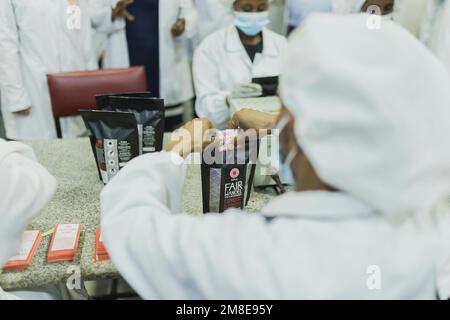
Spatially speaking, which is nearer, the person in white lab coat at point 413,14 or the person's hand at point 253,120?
the person's hand at point 253,120

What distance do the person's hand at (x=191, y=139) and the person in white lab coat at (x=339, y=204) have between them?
32 centimetres

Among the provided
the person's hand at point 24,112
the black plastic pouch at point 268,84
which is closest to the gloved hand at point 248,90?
the black plastic pouch at point 268,84

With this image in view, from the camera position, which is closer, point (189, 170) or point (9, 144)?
point (9, 144)

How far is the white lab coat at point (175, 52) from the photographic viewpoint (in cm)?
260

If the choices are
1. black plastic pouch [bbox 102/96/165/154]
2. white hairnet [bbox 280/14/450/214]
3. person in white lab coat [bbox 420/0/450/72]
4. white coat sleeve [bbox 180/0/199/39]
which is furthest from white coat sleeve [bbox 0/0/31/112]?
person in white lab coat [bbox 420/0/450/72]

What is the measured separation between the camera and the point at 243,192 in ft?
3.63

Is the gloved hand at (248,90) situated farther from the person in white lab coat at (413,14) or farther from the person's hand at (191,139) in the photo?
the person in white lab coat at (413,14)

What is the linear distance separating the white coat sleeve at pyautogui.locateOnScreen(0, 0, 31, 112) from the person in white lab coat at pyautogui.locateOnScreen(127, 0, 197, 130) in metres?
0.65

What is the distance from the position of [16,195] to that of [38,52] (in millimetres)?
1559

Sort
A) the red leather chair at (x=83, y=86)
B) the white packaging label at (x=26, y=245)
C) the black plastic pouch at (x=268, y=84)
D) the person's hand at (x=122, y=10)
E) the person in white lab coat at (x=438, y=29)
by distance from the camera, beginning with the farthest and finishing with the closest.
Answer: the person's hand at (x=122, y=10)
the person in white lab coat at (x=438, y=29)
the red leather chair at (x=83, y=86)
the black plastic pouch at (x=268, y=84)
the white packaging label at (x=26, y=245)
